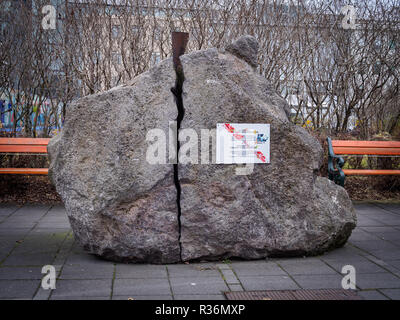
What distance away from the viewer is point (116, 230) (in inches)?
161

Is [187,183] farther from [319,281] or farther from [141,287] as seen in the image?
[319,281]

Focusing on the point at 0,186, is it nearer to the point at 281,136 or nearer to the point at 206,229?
the point at 206,229

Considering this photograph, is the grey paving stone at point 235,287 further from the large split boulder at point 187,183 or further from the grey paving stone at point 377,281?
the grey paving stone at point 377,281

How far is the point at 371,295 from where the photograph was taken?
11.3 ft

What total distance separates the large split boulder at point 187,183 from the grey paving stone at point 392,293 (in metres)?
0.93

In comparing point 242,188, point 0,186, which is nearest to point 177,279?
point 242,188

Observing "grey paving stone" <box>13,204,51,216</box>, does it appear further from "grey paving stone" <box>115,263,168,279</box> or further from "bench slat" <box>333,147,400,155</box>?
"bench slat" <box>333,147,400,155</box>

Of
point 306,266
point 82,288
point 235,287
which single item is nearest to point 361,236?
point 306,266

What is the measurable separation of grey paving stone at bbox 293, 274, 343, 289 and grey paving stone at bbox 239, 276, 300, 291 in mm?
84

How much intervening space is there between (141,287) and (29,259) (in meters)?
1.41

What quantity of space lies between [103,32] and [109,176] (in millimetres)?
5643

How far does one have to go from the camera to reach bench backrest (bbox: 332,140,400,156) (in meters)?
7.12

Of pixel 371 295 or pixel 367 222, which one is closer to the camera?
pixel 371 295

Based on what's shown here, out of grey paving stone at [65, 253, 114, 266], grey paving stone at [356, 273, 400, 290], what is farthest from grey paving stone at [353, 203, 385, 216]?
grey paving stone at [65, 253, 114, 266]
